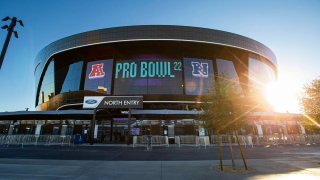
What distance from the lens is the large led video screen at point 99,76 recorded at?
130 feet

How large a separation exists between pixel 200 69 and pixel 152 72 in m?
10.1

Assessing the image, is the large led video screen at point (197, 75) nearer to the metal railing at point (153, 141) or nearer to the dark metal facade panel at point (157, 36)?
the dark metal facade panel at point (157, 36)

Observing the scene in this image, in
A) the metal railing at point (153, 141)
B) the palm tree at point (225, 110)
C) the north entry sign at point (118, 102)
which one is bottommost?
the metal railing at point (153, 141)

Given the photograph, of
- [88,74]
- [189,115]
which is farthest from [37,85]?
[189,115]

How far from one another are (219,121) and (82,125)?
3088 cm

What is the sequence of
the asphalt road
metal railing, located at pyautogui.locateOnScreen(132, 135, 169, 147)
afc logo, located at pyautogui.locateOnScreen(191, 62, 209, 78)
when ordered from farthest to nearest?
afc logo, located at pyautogui.locateOnScreen(191, 62, 209, 78) < metal railing, located at pyautogui.locateOnScreen(132, 135, 169, 147) < the asphalt road

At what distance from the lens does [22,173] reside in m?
8.79

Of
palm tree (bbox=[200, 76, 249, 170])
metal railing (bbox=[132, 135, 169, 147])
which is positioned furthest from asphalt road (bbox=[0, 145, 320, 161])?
metal railing (bbox=[132, 135, 169, 147])

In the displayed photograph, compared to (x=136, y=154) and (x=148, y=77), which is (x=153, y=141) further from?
(x=148, y=77)

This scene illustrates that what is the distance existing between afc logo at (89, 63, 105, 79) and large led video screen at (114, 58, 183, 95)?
3.29m

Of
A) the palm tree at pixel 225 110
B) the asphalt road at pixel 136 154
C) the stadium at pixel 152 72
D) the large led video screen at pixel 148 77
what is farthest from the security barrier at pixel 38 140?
the palm tree at pixel 225 110

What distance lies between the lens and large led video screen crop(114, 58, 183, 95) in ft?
126

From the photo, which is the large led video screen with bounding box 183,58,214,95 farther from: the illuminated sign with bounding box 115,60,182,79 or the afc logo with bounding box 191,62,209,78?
the illuminated sign with bounding box 115,60,182,79

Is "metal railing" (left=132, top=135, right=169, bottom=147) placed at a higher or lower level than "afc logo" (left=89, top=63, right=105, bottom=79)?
lower
